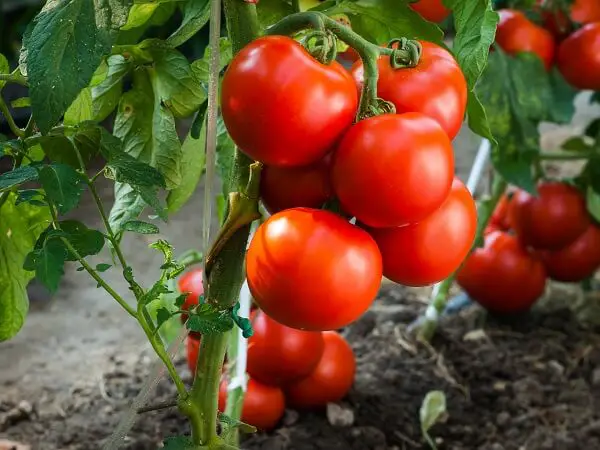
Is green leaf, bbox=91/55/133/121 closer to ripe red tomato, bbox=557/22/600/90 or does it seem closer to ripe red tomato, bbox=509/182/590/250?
ripe red tomato, bbox=557/22/600/90

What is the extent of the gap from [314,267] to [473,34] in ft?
0.84

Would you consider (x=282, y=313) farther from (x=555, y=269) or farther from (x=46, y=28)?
(x=555, y=269)

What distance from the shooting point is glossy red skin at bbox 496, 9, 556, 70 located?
1.28m

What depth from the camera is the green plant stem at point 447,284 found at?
4.88ft

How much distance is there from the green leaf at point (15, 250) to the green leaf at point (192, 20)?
221 millimetres

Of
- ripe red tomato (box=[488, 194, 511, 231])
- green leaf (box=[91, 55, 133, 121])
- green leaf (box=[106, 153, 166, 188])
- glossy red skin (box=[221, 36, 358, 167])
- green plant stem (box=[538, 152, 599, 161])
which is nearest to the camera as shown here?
glossy red skin (box=[221, 36, 358, 167])

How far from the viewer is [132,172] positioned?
0.69 metres

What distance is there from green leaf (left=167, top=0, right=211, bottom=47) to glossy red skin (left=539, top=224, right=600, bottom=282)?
103 cm

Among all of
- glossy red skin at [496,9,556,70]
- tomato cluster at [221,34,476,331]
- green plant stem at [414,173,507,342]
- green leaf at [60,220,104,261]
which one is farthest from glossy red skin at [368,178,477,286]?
green plant stem at [414,173,507,342]

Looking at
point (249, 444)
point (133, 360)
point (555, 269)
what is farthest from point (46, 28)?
point (555, 269)

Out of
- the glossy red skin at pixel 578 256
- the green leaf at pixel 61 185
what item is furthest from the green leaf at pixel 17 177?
the glossy red skin at pixel 578 256

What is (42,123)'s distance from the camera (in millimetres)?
620

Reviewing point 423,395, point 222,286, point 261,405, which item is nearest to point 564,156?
point 423,395

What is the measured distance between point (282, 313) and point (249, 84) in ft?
0.56
